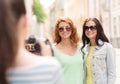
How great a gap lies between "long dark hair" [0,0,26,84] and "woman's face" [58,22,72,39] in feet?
5.93

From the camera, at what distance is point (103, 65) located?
2.75 m

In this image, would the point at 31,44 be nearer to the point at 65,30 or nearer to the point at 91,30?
the point at 65,30

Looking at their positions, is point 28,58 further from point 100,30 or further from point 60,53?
point 100,30

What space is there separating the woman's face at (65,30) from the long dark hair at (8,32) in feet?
5.93

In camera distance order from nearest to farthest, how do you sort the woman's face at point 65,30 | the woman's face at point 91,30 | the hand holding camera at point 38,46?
the hand holding camera at point 38,46 → the woman's face at point 65,30 → the woman's face at point 91,30

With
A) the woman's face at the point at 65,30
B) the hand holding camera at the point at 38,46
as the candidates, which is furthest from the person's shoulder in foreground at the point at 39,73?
the woman's face at the point at 65,30

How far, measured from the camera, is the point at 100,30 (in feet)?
9.41

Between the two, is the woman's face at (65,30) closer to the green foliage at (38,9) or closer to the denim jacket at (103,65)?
the denim jacket at (103,65)

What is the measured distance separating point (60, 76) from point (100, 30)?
1.95m

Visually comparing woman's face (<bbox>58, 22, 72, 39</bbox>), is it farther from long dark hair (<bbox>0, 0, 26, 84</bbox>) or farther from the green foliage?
the green foliage

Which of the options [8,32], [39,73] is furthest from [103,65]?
[8,32]

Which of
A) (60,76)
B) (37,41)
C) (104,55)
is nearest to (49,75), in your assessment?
(60,76)

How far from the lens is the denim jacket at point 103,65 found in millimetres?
2729

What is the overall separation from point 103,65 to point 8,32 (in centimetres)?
198
